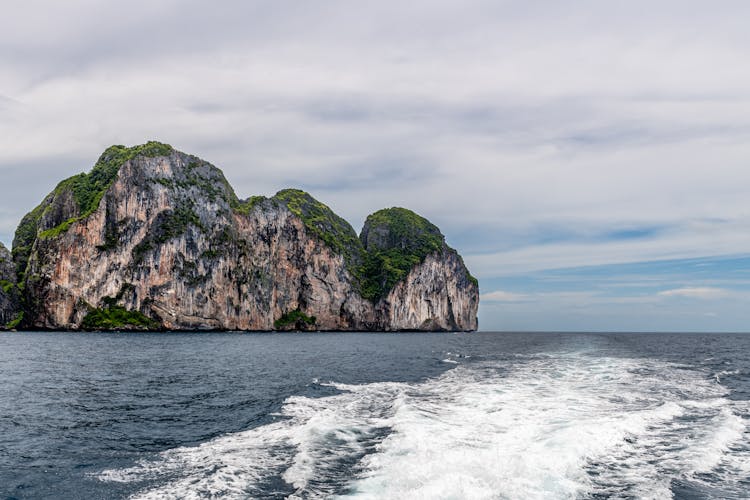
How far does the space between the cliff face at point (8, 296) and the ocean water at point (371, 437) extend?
101412mm

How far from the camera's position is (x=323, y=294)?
538 ft

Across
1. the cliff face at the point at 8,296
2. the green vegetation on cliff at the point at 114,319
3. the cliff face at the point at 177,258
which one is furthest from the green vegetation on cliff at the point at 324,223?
the cliff face at the point at 8,296

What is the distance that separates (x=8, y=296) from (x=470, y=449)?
136 m

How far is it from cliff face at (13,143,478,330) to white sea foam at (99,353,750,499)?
365 ft

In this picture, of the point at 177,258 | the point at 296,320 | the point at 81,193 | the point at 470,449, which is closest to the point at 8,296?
the point at 81,193

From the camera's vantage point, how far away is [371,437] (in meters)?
18.3

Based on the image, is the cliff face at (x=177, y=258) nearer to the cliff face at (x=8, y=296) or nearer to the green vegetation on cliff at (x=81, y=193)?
the green vegetation on cliff at (x=81, y=193)

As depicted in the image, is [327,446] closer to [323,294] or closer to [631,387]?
[631,387]

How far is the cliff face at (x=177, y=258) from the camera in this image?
117938 millimetres

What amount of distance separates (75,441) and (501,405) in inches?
734

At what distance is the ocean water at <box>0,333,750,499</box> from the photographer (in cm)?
1321

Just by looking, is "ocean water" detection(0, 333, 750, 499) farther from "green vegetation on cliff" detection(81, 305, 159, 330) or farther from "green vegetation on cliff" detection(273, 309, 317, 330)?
"green vegetation on cliff" detection(273, 309, 317, 330)

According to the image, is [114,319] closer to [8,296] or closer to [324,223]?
[8,296]

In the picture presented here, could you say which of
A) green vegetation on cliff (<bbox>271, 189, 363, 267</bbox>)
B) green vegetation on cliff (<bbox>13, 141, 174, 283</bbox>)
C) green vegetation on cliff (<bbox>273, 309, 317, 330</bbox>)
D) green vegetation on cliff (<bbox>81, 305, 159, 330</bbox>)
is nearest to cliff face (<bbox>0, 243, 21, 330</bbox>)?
green vegetation on cliff (<bbox>13, 141, 174, 283</bbox>)
